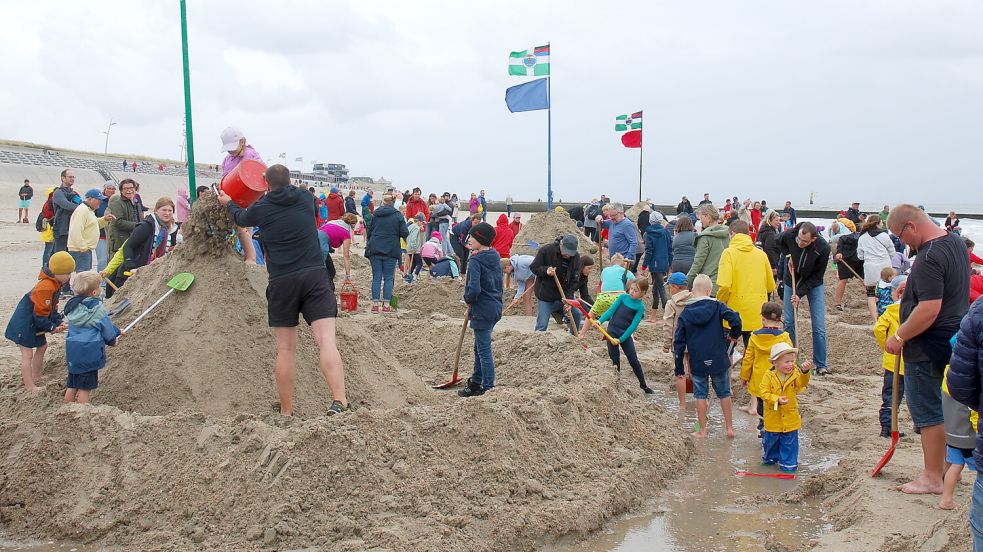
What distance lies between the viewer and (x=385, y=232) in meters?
12.5

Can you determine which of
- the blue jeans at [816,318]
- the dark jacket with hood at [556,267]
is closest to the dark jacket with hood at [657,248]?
the dark jacket with hood at [556,267]

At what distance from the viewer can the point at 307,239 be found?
565 centimetres

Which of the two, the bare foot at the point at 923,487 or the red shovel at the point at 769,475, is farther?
the red shovel at the point at 769,475

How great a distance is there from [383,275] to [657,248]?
4304 millimetres

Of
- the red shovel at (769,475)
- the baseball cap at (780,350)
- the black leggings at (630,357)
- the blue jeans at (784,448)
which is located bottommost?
the red shovel at (769,475)

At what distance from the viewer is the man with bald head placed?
480 cm

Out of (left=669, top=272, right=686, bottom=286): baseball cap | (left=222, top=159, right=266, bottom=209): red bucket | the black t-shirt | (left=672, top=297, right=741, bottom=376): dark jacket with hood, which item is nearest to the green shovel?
(left=222, top=159, right=266, bottom=209): red bucket

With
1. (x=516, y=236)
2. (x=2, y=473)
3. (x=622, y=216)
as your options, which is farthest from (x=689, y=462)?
(x=516, y=236)

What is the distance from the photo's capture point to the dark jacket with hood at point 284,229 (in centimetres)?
557

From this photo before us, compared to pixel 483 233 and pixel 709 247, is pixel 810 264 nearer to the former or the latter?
pixel 709 247

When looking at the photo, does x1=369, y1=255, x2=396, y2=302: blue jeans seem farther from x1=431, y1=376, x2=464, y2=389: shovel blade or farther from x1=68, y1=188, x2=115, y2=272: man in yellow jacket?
x1=431, y1=376, x2=464, y2=389: shovel blade

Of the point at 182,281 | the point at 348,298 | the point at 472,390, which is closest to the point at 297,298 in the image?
the point at 182,281

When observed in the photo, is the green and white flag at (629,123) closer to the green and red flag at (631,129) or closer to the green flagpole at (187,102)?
the green and red flag at (631,129)

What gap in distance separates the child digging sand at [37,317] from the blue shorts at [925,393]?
19.8 feet
